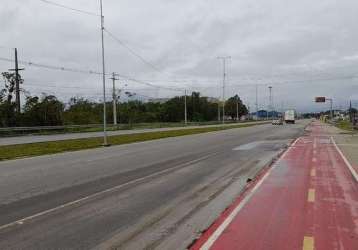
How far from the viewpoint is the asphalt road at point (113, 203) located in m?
7.52

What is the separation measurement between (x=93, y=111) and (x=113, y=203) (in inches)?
3965

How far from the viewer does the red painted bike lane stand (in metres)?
7.23

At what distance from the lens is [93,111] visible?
110 meters

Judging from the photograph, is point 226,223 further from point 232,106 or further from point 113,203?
point 232,106

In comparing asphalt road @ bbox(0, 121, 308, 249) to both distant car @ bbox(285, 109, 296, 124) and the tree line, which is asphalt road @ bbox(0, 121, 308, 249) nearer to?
the tree line

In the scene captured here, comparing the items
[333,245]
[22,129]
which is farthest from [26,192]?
[22,129]

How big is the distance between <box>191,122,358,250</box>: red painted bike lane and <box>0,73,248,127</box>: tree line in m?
57.0

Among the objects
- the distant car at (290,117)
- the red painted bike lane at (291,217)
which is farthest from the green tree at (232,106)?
the red painted bike lane at (291,217)

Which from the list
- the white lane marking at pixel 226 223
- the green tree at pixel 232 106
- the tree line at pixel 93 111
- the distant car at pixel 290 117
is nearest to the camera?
the white lane marking at pixel 226 223

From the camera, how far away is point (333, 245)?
279 inches

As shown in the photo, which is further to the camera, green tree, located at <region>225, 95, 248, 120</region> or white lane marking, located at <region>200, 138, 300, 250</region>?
green tree, located at <region>225, 95, 248, 120</region>

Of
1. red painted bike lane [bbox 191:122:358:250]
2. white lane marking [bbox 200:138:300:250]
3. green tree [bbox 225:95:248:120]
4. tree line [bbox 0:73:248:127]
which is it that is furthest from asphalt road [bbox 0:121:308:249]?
green tree [bbox 225:95:248:120]

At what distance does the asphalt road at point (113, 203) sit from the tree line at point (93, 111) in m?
51.1

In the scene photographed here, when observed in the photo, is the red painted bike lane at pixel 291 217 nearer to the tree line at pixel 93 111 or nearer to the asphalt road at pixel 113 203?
the asphalt road at pixel 113 203
